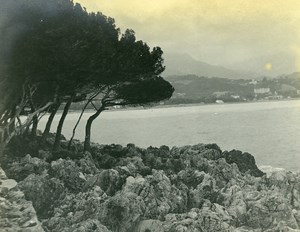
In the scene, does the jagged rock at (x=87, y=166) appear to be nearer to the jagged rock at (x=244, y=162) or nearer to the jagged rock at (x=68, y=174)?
the jagged rock at (x=68, y=174)

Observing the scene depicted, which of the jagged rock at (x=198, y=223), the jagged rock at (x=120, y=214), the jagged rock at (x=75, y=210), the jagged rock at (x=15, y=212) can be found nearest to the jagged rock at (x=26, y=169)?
the jagged rock at (x=15, y=212)

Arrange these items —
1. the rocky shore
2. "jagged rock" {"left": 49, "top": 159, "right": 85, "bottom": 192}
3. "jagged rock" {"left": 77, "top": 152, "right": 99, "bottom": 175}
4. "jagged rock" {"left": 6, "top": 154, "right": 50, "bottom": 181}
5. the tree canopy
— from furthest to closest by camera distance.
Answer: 1. "jagged rock" {"left": 77, "top": 152, "right": 99, "bottom": 175}
2. the tree canopy
3. "jagged rock" {"left": 6, "top": 154, "right": 50, "bottom": 181}
4. "jagged rock" {"left": 49, "top": 159, "right": 85, "bottom": 192}
5. the rocky shore

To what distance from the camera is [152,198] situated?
38.3 ft

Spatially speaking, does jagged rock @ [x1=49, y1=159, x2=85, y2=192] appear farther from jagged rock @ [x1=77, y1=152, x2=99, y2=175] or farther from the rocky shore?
jagged rock @ [x1=77, y1=152, x2=99, y2=175]

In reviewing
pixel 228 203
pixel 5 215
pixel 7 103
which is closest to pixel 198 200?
pixel 228 203

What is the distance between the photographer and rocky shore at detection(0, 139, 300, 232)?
10078 mm

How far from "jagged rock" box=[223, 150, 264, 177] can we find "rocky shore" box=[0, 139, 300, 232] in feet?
6.53

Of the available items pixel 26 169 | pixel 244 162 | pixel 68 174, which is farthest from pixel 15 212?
pixel 244 162

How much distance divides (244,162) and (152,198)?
8.81 metres

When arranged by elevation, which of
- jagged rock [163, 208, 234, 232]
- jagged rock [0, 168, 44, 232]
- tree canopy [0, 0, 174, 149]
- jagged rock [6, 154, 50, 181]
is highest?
tree canopy [0, 0, 174, 149]

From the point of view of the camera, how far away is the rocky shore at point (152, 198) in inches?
397

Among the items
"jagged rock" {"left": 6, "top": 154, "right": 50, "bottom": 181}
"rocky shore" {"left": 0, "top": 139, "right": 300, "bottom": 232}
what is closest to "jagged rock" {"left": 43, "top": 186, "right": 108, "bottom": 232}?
"rocky shore" {"left": 0, "top": 139, "right": 300, "bottom": 232}

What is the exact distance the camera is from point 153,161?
18.0m

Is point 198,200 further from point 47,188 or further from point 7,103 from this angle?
point 7,103
